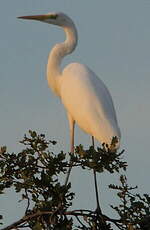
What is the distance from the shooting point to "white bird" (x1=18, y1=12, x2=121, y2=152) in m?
7.76

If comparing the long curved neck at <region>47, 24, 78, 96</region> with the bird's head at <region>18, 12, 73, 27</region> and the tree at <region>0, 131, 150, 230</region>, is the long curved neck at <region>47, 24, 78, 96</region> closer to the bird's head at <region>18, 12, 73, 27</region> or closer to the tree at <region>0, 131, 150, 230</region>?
the bird's head at <region>18, 12, 73, 27</region>

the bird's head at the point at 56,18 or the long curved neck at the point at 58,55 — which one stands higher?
the bird's head at the point at 56,18

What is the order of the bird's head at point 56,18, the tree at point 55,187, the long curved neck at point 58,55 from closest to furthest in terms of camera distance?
the tree at point 55,187 → the long curved neck at point 58,55 → the bird's head at point 56,18

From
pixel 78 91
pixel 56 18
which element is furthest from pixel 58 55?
pixel 78 91

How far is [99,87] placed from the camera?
8.43m

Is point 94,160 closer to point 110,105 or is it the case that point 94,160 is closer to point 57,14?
point 110,105

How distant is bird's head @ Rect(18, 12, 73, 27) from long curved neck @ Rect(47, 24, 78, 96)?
0.26ft

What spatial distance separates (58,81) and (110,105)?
1227 millimetres

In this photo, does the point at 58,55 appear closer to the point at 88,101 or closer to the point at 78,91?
the point at 78,91

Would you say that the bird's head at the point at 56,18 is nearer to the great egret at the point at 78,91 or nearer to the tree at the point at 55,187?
the great egret at the point at 78,91

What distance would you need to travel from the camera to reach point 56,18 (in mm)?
9305

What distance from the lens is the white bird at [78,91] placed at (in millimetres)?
7758

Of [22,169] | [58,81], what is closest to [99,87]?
[58,81]

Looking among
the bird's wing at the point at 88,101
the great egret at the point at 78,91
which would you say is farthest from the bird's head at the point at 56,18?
the bird's wing at the point at 88,101
